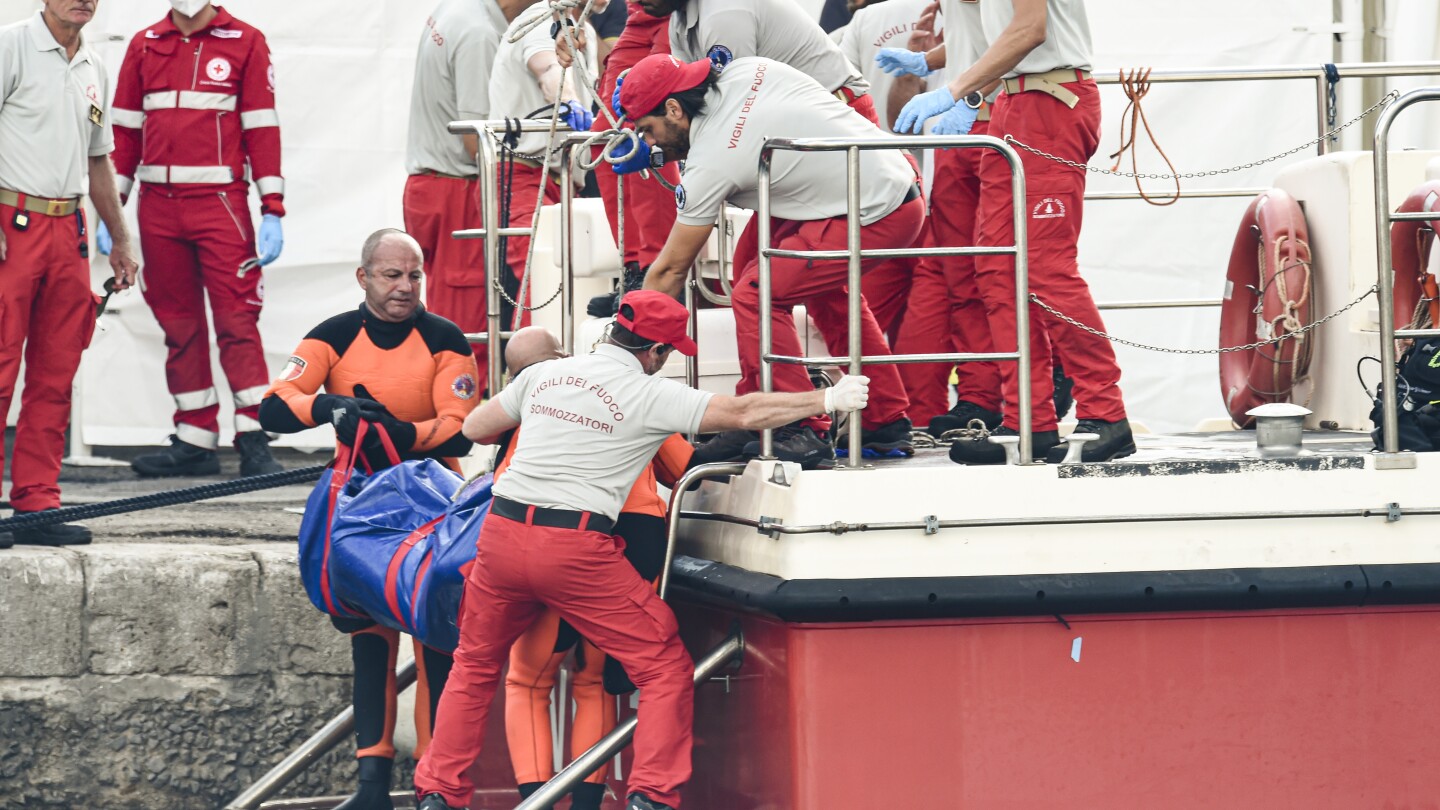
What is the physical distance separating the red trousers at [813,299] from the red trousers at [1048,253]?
31cm

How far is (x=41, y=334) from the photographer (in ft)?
23.1

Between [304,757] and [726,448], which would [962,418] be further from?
[304,757]

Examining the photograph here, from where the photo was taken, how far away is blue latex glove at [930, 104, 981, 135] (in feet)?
17.9

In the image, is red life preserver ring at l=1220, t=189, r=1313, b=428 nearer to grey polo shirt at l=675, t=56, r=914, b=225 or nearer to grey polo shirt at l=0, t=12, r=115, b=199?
grey polo shirt at l=675, t=56, r=914, b=225

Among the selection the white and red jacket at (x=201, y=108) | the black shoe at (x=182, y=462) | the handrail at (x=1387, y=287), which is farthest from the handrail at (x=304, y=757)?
the handrail at (x=1387, y=287)

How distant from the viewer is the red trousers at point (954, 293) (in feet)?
20.1

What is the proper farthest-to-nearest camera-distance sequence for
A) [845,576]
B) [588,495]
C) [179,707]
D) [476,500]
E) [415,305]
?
1. [179,707]
2. [415,305]
3. [476,500]
4. [588,495]
5. [845,576]

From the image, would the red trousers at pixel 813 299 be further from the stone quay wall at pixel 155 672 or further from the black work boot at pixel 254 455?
the black work boot at pixel 254 455

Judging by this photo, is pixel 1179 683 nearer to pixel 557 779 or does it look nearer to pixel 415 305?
pixel 557 779

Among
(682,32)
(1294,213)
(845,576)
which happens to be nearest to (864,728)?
(845,576)

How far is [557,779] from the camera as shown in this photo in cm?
505

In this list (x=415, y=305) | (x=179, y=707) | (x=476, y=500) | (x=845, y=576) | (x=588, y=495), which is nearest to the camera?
(x=845, y=576)

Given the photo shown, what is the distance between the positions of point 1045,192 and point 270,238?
4.00 meters

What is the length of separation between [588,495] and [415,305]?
1565 mm
